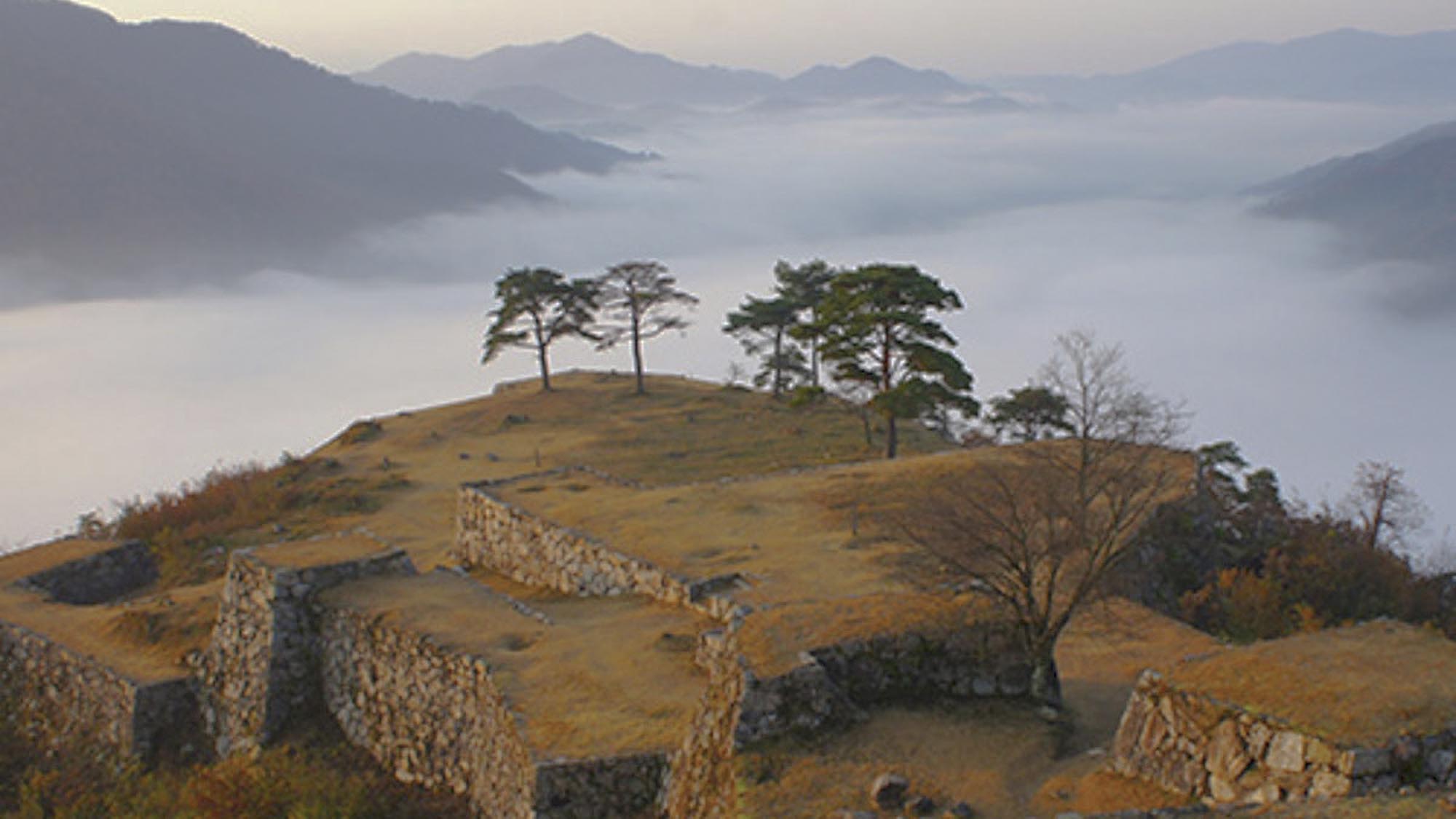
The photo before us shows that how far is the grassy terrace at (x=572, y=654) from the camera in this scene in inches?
495

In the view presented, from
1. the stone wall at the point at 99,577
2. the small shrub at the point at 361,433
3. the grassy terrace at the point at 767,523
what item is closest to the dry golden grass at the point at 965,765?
the grassy terrace at the point at 767,523

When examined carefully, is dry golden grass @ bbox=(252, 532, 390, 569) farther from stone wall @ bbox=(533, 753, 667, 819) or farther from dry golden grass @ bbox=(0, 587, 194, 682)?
stone wall @ bbox=(533, 753, 667, 819)

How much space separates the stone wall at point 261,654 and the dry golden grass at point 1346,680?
1252 cm

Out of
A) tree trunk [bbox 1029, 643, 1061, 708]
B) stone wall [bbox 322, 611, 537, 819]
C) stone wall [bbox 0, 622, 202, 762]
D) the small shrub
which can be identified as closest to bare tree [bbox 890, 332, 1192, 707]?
tree trunk [bbox 1029, 643, 1061, 708]

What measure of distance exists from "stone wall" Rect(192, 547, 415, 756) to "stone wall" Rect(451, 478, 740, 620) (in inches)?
151

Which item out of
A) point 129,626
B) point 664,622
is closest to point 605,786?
point 664,622

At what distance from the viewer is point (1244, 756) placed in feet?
31.6

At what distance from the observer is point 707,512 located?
22000 mm

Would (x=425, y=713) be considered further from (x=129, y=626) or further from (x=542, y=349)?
(x=542, y=349)

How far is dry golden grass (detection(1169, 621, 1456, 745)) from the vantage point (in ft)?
30.7

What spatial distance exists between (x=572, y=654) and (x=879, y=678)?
432 centimetres

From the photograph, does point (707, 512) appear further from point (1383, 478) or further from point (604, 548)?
point (1383, 478)

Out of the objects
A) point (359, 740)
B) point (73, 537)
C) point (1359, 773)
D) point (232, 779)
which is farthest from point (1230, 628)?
point (73, 537)

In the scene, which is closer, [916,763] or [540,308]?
[916,763]
